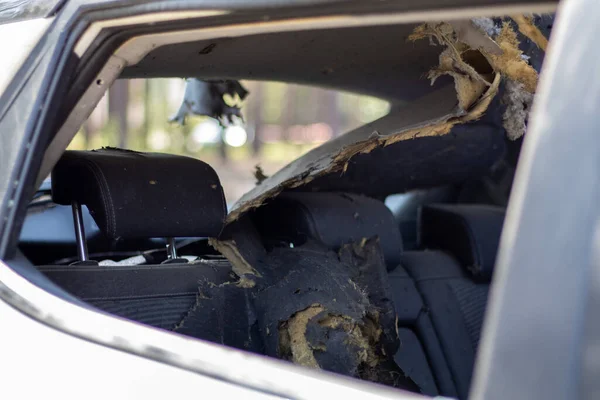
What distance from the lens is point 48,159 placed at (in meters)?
1.64

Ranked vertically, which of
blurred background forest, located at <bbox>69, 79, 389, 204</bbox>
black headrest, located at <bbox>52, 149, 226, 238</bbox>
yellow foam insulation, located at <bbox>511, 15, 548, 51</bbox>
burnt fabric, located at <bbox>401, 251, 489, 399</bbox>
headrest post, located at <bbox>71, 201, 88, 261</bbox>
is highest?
yellow foam insulation, located at <bbox>511, 15, 548, 51</bbox>

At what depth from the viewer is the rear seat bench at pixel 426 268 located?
8.00 ft

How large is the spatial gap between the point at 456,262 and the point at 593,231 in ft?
6.61

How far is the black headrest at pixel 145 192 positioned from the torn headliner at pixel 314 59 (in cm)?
23

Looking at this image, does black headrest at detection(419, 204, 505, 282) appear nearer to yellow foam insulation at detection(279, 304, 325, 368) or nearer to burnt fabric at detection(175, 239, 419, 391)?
burnt fabric at detection(175, 239, 419, 391)

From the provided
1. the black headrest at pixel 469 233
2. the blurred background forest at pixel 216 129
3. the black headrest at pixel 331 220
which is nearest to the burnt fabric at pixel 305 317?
the black headrest at pixel 331 220

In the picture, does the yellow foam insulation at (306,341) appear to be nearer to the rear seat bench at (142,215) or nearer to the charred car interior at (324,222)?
the charred car interior at (324,222)

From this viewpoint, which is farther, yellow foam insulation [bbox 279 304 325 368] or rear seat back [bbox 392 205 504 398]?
rear seat back [bbox 392 205 504 398]

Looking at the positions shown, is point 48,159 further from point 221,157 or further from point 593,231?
point 221,157

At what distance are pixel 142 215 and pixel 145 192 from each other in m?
0.05

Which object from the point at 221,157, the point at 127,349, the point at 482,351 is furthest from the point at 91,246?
the point at 221,157

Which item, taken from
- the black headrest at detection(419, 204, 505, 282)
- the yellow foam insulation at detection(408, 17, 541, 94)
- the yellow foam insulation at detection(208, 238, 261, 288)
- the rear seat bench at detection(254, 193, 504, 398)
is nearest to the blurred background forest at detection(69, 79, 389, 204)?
the black headrest at detection(419, 204, 505, 282)

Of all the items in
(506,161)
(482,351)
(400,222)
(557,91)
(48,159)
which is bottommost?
(400,222)

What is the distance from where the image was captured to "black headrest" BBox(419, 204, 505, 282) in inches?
112
